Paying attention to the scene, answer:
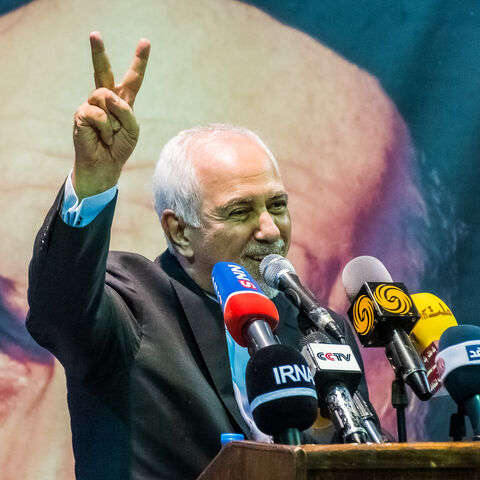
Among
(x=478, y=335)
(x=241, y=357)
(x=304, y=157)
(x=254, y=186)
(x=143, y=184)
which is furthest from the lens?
(x=304, y=157)

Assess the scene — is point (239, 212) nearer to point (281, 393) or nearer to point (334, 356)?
point (334, 356)

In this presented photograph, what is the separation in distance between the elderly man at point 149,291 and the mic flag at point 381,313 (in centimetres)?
52

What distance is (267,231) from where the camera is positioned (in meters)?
2.07

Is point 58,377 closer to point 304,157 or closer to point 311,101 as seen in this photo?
point 304,157

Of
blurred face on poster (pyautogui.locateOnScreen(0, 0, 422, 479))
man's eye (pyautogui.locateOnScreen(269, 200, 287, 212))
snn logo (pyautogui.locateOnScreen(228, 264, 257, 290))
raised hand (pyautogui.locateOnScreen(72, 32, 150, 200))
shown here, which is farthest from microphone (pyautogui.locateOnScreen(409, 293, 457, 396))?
blurred face on poster (pyautogui.locateOnScreen(0, 0, 422, 479))

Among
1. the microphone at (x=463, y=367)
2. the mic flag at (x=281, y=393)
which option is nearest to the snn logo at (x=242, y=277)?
the mic flag at (x=281, y=393)

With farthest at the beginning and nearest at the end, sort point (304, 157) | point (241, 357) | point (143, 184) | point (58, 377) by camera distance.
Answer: point (304, 157) → point (143, 184) → point (58, 377) → point (241, 357)

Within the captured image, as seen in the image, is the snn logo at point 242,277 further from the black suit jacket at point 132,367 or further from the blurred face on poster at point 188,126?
the blurred face on poster at point 188,126

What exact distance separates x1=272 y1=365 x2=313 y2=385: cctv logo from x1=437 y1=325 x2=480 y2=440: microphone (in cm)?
36

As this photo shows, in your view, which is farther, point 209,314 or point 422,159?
point 422,159

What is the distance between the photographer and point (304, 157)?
282 centimetres

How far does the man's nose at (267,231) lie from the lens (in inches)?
81.5

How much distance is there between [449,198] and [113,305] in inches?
62.5

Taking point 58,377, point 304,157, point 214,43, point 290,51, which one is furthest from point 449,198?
point 58,377
